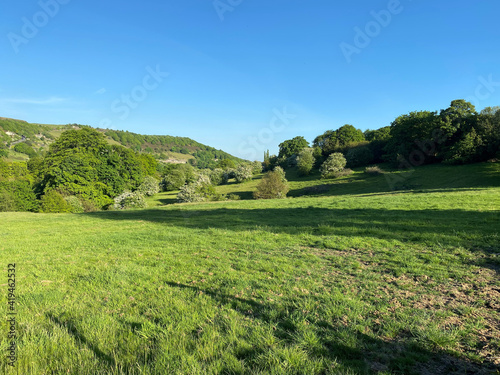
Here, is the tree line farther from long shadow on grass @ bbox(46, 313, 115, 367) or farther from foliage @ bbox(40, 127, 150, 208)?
long shadow on grass @ bbox(46, 313, 115, 367)

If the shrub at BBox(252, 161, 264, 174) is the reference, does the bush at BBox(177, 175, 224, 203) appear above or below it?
below

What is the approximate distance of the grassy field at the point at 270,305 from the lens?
2932mm

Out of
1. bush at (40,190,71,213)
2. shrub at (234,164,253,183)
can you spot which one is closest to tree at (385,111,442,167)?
shrub at (234,164,253,183)

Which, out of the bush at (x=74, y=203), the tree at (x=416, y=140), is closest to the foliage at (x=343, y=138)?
the tree at (x=416, y=140)

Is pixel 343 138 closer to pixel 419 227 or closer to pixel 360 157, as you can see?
A: pixel 360 157

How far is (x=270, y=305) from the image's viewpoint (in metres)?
4.41

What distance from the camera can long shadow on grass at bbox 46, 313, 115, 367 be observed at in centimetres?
299

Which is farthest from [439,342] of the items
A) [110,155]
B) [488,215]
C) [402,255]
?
[110,155]

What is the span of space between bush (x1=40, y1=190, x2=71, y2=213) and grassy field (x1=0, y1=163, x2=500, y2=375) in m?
30.5

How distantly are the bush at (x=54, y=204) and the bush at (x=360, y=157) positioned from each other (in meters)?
62.7

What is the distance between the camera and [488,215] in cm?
1087

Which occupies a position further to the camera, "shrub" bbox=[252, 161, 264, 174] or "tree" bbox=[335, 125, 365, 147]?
"shrub" bbox=[252, 161, 264, 174]

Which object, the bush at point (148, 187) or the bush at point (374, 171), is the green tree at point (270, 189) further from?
the bush at point (148, 187)

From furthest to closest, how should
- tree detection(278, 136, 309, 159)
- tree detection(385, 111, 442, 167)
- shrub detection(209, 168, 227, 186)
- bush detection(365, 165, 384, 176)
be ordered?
tree detection(278, 136, 309, 159), shrub detection(209, 168, 227, 186), bush detection(365, 165, 384, 176), tree detection(385, 111, 442, 167)
